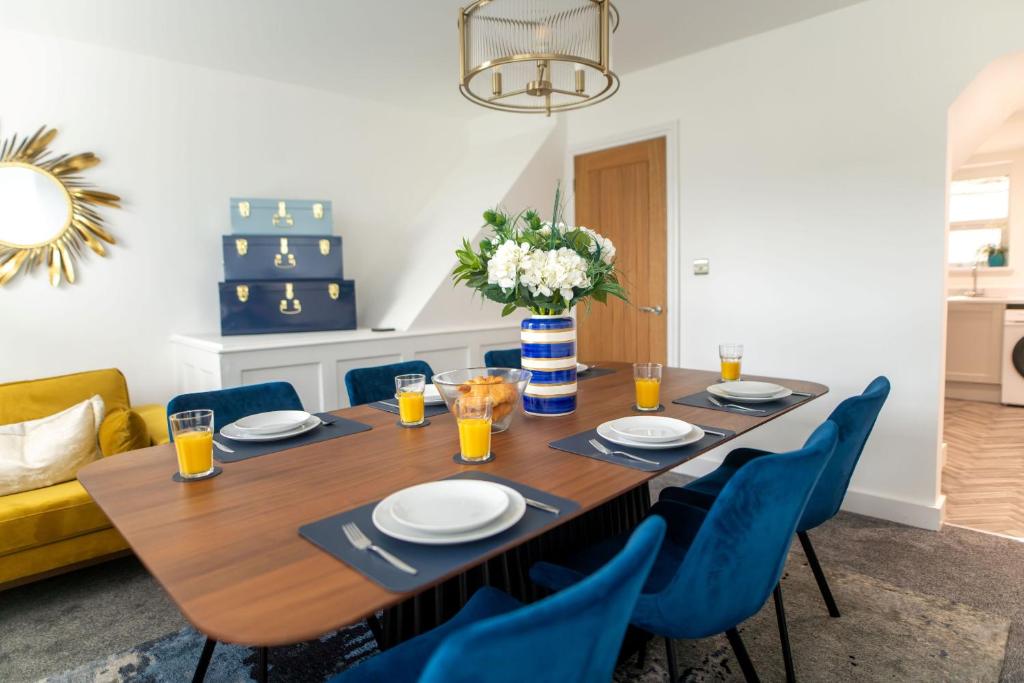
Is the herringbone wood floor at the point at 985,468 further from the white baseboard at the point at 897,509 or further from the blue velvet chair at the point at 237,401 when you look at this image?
the blue velvet chair at the point at 237,401

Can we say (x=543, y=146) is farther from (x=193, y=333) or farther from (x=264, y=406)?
(x=264, y=406)

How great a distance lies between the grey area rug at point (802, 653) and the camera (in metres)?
1.73

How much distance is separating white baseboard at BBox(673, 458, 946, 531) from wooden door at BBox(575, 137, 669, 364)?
1.28 m

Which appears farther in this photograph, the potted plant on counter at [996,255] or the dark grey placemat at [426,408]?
the potted plant on counter at [996,255]

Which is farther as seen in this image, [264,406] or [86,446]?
[86,446]

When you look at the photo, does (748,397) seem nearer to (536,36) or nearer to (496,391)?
(496,391)

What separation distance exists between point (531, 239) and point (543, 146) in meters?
2.51

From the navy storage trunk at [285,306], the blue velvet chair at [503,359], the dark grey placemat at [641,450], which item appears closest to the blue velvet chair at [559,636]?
the dark grey placemat at [641,450]

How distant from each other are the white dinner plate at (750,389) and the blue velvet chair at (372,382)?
1.20 metres

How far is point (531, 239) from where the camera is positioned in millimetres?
1720

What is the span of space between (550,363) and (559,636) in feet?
3.64

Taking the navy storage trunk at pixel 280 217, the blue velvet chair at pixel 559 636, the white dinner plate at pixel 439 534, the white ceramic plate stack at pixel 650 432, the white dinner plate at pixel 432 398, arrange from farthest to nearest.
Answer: the navy storage trunk at pixel 280 217
the white dinner plate at pixel 432 398
the white ceramic plate stack at pixel 650 432
the white dinner plate at pixel 439 534
the blue velvet chair at pixel 559 636

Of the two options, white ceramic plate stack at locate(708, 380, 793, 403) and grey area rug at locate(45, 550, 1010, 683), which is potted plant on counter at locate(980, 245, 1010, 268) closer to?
grey area rug at locate(45, 550, 1010, 683)

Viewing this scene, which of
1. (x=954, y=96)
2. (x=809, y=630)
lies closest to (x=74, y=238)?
(x=809, y=630)
